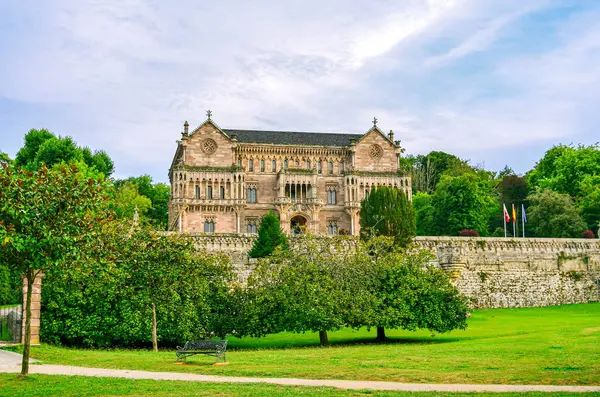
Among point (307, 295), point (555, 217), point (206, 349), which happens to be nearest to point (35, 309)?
point (206, 349)

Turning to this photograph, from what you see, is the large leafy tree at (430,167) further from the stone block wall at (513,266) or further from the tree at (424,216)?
the stone block wall at (513,266)

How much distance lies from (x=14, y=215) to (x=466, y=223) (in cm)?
5849

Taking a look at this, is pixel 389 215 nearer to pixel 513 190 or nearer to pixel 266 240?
pixel 266 240

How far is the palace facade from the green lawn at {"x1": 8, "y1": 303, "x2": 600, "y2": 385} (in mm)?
35224

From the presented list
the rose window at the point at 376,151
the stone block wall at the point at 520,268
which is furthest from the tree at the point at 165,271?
the rose window at the point at 376,151

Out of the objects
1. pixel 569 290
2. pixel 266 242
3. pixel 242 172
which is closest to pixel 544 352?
pixel 266 242

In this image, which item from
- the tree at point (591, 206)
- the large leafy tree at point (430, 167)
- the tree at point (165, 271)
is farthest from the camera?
the large leafy tree at point (430, 167)

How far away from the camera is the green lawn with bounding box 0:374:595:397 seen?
15164 millimetres

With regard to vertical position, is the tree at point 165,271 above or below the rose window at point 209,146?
below

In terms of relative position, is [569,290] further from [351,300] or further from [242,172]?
[242,172]

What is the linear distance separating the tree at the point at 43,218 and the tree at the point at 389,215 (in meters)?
31.0

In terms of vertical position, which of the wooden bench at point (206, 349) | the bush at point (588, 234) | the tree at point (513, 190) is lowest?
the wooden bench at point (206, 349)

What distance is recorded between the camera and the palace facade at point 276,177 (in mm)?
68312

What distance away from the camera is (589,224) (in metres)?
67.9
